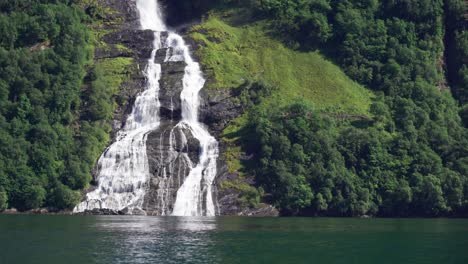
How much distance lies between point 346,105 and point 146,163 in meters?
42.9

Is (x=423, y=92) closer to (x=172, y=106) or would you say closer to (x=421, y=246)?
(x=172, y=106)

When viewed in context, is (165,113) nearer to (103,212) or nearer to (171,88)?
(171,88)

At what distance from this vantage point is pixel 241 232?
81938mm

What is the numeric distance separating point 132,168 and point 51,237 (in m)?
56.7

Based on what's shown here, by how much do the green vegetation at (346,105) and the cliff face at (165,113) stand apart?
408 centimetres

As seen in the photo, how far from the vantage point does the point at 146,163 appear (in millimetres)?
128625

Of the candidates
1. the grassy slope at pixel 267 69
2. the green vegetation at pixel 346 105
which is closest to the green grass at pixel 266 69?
the grassy slope at pixel 267 69

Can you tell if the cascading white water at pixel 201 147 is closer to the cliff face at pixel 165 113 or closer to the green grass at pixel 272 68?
the cliff face at pixel 165 113

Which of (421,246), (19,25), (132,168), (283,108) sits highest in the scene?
(19,25)

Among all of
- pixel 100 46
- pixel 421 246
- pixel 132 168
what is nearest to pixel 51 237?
pixel 421 246

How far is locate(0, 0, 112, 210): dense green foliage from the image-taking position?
397 feet

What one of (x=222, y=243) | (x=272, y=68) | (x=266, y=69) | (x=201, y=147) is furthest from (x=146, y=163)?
(x=222, y=243)

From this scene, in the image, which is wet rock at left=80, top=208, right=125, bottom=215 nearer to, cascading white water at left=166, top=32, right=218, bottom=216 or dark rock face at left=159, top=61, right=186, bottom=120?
cascading white water at left=166, top=32, right=218, bottom=216

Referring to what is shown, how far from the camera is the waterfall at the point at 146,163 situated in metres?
123
